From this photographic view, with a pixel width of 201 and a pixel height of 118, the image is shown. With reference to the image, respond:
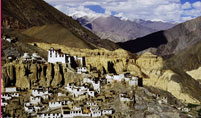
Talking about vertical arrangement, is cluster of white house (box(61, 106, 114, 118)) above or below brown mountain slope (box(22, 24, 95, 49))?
below

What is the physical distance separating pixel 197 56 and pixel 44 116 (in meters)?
133

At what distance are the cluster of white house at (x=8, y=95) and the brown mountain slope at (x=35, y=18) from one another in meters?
75.1

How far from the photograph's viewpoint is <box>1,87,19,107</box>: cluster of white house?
65.4m

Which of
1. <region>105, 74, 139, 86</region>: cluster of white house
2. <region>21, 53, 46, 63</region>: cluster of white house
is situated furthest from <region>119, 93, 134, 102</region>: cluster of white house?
<region>21, 53, 46, 63</region>: cluster of white house

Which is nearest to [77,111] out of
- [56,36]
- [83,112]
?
[83,112]

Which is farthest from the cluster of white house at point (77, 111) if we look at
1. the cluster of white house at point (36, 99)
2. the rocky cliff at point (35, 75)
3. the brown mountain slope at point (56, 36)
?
the brown mountain slope at point (56, 36)

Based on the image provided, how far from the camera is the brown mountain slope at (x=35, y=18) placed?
149375 millimetres

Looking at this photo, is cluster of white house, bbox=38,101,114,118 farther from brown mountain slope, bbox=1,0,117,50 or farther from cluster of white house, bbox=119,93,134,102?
brown mountain slope, bbox=1,0,117,50

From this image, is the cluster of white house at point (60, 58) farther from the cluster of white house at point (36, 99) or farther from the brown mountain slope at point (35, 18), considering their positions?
the brown mountain slope at point (35, 18)

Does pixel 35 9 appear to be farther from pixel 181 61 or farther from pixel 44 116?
pixel 44 116

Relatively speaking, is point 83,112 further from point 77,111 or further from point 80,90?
point 80,90

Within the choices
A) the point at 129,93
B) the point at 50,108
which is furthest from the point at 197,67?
the point at 50,108

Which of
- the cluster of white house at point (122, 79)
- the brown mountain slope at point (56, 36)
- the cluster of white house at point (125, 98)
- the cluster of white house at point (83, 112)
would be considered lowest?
the cluster of white house at point (83, 112)

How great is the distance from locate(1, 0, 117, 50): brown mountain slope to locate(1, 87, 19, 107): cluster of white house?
246ft
